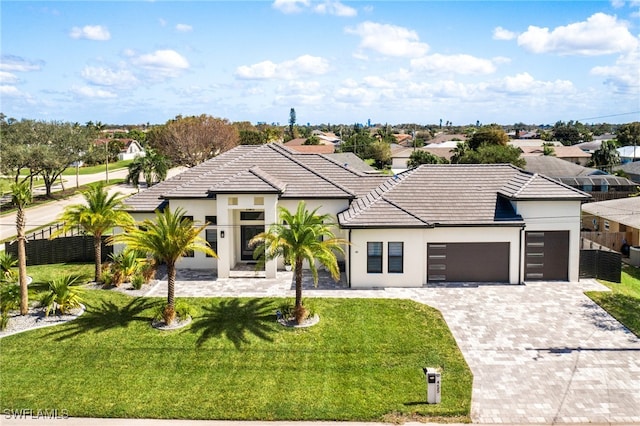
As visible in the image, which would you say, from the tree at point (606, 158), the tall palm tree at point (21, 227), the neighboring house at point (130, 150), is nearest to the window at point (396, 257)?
the tall palm tree at point (21, 227)

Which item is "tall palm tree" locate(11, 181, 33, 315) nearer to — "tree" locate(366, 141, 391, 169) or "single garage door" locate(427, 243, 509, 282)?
"single garage door" locate(427, 243, 509, 282)

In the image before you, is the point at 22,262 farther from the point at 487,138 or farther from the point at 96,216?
the point at 487,138

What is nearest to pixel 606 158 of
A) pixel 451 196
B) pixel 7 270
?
pixel 451 196

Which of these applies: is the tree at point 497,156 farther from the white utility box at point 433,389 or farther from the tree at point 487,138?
the white utility box at point 433,389

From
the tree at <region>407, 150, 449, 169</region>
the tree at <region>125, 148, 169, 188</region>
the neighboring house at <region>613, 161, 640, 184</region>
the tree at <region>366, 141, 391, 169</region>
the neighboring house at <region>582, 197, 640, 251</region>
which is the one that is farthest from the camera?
the tree at <region>366, 141, 391, 169</region>

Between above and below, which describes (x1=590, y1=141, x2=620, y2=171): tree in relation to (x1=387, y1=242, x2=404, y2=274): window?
above

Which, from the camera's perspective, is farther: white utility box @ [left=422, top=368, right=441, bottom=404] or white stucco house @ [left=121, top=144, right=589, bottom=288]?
white stucco house @ [left=121, top=144, right=589, bottom=288]

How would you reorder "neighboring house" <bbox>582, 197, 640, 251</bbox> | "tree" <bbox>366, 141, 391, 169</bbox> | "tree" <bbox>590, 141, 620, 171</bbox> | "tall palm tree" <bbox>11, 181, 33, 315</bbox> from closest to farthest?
"tall palm tree" <bbox>11, 181, 33, 315</bbox>
"neighboring house" <bbox>582, 197, 640, 251</bbox>
"tree" <bbox>590, 141, 620, 171</bbox>
"tree" <bbox>366, 141, 391, 169</bbox>

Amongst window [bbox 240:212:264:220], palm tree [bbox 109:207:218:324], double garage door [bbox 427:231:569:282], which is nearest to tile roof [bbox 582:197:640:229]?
double garage door [bbox 427:231:569:282]
